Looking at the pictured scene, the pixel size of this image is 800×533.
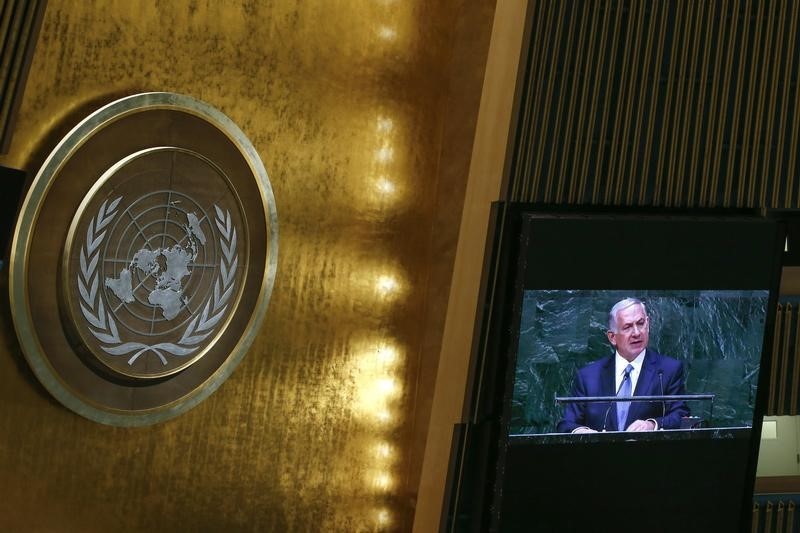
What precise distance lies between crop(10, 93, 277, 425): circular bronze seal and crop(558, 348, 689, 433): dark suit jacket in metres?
1.75

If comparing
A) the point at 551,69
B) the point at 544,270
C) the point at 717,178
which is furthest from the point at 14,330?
the point at 717,178

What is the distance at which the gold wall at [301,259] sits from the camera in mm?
4355

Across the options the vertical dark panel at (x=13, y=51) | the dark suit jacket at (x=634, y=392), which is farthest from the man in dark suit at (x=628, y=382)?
the vertical dark panel at (x=13, y=51)

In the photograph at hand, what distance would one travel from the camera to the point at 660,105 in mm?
4715

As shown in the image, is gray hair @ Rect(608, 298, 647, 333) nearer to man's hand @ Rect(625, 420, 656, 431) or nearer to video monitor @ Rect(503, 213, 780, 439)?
video monitor @ Rect(503, 213, 780, 439)

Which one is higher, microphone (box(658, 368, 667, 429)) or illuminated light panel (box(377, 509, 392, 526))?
microphone (box(658, 368, 667, 429))

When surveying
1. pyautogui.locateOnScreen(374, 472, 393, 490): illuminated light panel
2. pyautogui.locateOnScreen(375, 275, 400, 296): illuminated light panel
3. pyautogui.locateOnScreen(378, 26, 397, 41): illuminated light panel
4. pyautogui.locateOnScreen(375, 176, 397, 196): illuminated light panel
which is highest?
pyautogui.locateOnScreen(378, 26, 397, 41): illuminated light panel

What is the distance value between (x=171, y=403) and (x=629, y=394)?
229cm

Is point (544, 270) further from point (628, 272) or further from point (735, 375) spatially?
point (735, 375)

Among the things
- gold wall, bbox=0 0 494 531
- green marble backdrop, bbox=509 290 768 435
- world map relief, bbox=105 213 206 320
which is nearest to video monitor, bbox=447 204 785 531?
green marble backdrop, bbox=509 290 768 435

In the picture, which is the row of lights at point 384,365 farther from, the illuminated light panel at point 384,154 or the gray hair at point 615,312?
the gray hair at point 615,312

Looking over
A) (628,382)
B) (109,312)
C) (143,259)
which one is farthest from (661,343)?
(109,312)

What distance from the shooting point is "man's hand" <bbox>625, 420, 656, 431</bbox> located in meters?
4.71

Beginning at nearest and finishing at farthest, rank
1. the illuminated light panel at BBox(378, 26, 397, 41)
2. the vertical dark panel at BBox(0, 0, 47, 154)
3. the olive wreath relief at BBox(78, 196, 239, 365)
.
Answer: the vertical dark panel at BBox(0, 0, 47, 154)
the olive wreath relief at BBox(78, 196, 239, 365)
the illuminated light panel at BBox(378, 26, 397, 41)
